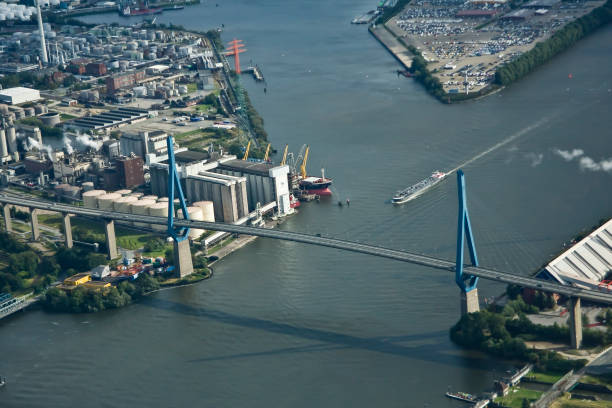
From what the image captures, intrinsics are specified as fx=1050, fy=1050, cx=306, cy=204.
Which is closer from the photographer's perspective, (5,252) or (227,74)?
(5,252)

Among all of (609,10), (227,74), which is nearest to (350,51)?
(227,74)

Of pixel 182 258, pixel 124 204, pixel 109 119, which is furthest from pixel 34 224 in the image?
pixel 109 119

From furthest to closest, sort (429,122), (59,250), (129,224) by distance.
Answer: (429,122) < (129,224) < (59,250)

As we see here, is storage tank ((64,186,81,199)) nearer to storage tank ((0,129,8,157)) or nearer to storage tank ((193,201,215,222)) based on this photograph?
storage tank ((193,201,215,222))

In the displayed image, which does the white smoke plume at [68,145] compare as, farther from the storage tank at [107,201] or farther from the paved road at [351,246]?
the paved road at [351,246]

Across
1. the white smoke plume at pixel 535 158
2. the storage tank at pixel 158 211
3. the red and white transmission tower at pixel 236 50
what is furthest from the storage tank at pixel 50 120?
the white smoke plume at pixel 535 158

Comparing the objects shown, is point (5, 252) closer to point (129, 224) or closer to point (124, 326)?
point (129, 224)

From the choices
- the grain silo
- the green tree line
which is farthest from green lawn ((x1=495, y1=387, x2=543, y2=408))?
the green tree line
